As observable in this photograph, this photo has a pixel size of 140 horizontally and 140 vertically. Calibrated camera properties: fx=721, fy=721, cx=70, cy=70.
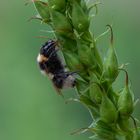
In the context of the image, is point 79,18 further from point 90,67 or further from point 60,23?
point 90,67

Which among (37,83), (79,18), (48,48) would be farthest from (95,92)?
(37,83)

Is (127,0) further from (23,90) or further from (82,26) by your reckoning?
(82,26)

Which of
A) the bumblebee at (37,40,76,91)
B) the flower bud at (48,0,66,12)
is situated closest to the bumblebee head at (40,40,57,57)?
the bumblebee at (37,40,76,91)

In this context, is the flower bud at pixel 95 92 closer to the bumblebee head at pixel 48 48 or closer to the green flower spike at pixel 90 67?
the green flower spike at pixel 90 67

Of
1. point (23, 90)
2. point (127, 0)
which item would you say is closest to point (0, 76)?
point (23, 90)

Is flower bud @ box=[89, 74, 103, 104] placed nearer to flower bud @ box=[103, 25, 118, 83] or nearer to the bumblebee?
flower bud @ box=[103, 25, 118, 83]

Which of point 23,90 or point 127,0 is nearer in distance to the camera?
point 23,90
